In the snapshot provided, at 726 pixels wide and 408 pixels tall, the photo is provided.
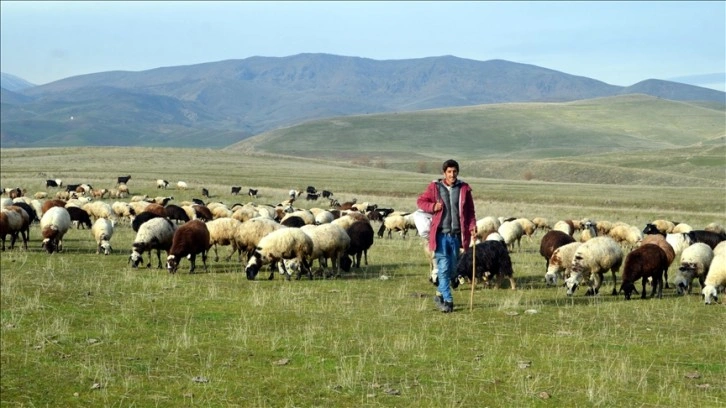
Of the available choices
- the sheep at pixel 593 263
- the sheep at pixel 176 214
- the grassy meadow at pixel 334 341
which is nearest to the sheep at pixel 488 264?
the grassy meadow at pixel 334 341

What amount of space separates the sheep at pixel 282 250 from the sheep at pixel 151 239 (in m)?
3.08

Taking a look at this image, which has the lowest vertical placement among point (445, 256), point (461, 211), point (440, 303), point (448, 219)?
point (440, 303)

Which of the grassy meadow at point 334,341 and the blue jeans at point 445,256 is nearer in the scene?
the grassy meadow at point 334,341

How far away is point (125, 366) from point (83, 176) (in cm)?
5555

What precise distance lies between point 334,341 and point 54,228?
13.7m

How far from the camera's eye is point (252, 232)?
2045cm

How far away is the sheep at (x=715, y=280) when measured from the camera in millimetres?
15422

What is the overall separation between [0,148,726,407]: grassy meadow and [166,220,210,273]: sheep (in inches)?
14.2

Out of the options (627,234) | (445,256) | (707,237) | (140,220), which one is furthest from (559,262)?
(140,220)

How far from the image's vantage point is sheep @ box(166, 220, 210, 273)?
18.9m

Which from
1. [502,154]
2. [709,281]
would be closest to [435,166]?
[502,154]

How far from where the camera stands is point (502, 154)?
7333 inches

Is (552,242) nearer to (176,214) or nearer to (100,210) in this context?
(176,214)

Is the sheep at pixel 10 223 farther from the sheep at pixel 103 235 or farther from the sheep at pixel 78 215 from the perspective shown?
the sheep at pixel 78 215
